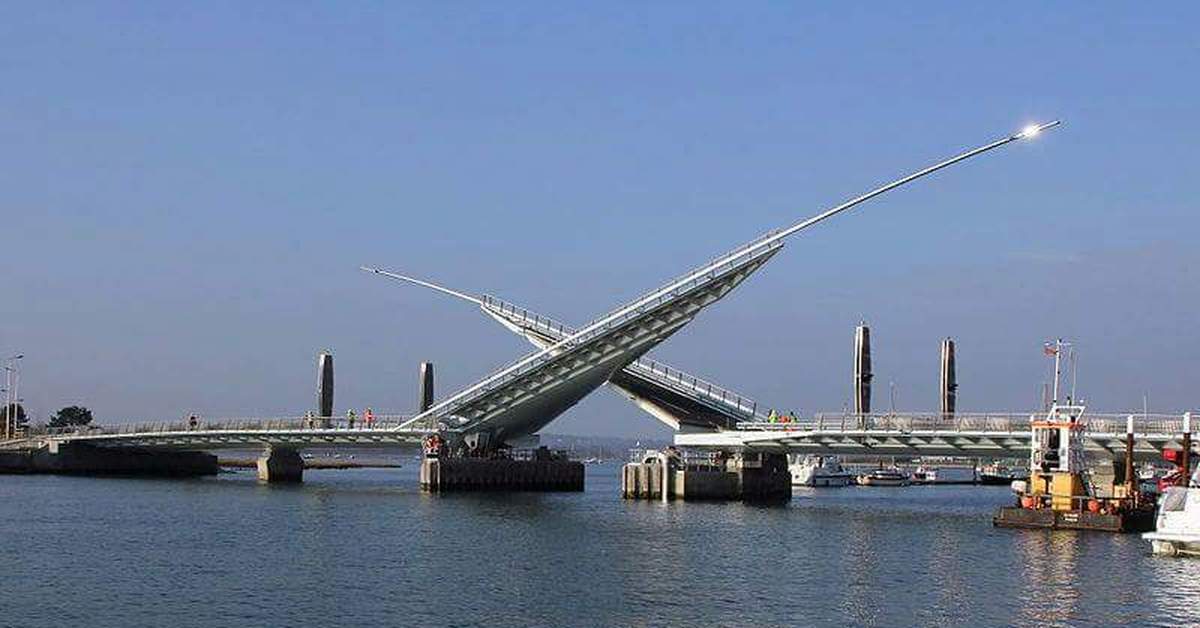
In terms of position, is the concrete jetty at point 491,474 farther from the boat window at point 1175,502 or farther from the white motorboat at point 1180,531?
the white motorboat at point 1180,531

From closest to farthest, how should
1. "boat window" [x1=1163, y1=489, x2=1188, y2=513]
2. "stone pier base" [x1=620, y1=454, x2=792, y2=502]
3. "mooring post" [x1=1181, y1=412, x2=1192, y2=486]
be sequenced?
"boat window" [x1=1163, y1=489, x2=1188, y2=513], "mooring post" [x1=1181, y1=412, x2=1192, y2=486], "stone pier base" [x1=620, y1=454, x2=792, y2=502]

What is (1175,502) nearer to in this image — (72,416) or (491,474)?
(491,474)

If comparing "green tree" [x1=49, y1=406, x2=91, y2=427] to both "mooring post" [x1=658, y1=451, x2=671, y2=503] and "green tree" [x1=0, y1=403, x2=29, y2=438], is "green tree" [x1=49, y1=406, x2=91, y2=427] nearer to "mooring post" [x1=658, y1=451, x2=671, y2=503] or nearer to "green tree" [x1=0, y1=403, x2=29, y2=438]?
"green tree" [x1=0, y1=403, x2=29, y2=438]

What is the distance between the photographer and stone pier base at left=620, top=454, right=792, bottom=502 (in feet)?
258

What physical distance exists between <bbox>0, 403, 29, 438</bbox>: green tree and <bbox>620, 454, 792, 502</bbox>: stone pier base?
58.9 metres

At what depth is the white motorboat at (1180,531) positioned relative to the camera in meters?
46.1

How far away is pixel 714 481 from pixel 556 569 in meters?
37.5

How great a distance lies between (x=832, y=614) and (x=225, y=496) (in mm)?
49488

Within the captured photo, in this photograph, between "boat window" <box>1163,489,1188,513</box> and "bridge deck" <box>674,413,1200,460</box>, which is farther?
"bridge deck" <box>674,413,1200,460</box>

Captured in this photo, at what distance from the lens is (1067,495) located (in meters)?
57.3

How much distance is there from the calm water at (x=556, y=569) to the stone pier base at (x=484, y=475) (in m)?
11.7

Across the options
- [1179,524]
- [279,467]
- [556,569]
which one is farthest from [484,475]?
A: [1179,524]

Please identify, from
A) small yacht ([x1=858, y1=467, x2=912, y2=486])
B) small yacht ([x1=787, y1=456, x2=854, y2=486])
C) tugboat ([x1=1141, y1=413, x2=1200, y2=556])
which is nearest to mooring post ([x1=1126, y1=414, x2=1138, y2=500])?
tugboat ([x1=1141, y1=413, x2=1200, y2=556])

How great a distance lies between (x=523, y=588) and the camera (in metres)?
38.0
